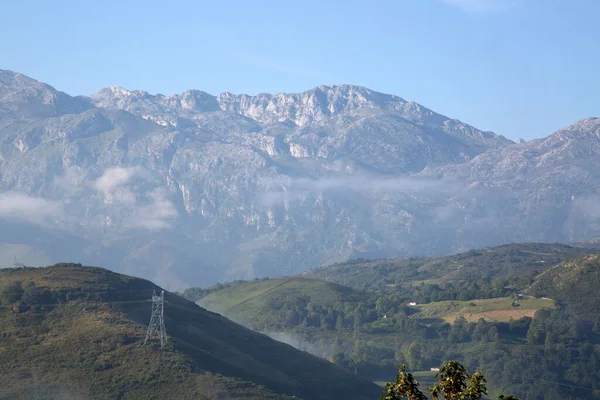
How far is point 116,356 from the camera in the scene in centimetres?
15825

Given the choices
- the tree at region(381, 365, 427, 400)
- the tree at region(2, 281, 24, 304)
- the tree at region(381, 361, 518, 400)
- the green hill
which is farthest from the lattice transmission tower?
the tree at region(381, 361, 518, 400)

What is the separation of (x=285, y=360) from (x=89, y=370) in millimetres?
54827

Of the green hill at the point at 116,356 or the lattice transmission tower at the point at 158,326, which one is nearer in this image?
the green hill at the point at 116,356

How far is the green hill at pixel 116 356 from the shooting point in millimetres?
148250

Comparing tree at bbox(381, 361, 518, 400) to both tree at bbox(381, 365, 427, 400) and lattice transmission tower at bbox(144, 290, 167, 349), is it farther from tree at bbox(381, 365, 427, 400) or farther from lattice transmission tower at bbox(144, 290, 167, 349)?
→ lattice transmission tower at bbox(144, 290, 167, 349)

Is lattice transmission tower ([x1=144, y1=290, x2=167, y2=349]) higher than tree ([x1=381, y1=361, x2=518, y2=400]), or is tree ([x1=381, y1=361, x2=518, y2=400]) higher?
lattice transmission tower ([x1=144, y1=290, x2=167, y2=349])

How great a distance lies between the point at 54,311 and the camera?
174 meters

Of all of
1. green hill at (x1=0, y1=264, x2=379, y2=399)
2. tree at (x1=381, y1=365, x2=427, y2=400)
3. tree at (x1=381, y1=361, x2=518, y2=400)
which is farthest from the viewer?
green hill at (x1=0, y1=264, x2=379, y2=399)

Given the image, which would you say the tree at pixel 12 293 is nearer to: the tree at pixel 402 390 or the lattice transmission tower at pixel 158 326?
the lattice transmission tower at pixel 158 326

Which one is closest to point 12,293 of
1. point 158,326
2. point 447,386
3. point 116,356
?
point 158,326

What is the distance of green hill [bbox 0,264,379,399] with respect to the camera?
486ft

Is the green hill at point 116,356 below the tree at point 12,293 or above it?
below

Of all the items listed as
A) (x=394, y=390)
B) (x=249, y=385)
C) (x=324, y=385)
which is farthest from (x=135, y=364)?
(x=394, y=390)

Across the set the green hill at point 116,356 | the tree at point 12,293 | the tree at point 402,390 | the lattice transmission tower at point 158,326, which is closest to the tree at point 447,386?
the tree at point 402,390
